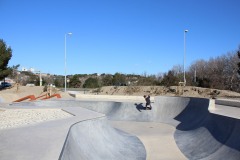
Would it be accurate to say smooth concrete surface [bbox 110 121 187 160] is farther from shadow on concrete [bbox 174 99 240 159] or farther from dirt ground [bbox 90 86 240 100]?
dirt ground [bbox 90 86 240 100]

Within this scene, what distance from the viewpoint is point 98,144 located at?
9.81 metres

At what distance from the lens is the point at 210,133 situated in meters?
12.4

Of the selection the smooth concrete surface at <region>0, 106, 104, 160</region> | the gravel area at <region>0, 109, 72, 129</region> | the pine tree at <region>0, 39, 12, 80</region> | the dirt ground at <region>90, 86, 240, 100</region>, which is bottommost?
the gravel area at <region>0, 109, 72, 129</region>

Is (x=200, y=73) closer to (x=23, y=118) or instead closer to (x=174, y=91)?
(x=174, y=91)

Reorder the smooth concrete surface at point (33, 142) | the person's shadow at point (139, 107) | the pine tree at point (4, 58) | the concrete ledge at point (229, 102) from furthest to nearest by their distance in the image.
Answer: the pine tree at point (4, 58) → the person's shadow at point (139, 107) → the concrete ledge at point (229, 102) → the smooth concrete surface at point (33, 142)

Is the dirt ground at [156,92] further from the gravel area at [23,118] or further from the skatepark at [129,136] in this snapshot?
the gravel area at [23,118]

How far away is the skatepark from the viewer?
6352 millimetres

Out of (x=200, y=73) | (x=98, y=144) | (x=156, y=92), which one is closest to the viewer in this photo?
(x=98, y=144)

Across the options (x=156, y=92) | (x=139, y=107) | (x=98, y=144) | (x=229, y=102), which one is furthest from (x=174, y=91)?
(x=98, y=144)

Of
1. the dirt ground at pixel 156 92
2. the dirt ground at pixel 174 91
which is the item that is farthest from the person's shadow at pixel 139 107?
the dirt ground at pixel 174 91

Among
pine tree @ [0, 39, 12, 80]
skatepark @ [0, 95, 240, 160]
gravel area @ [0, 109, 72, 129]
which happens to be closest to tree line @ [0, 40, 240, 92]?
pine tree @ [0, 39, 12, 80]

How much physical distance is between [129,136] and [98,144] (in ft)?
15.4

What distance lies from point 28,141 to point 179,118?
590 inches

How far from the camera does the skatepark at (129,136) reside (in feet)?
20.8
